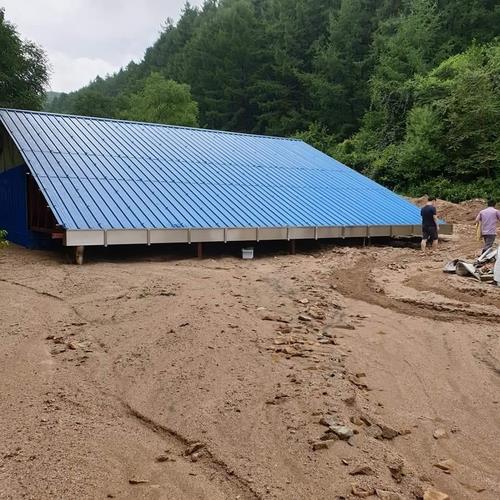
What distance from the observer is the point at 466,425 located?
454 centimetres

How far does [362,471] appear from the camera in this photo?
140 inches

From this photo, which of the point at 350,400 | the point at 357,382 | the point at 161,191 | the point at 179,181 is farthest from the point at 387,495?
the point at 179,181

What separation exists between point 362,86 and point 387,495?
4594 centimetres

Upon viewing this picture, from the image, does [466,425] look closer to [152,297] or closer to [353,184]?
[152,297]

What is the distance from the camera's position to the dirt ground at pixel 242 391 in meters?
3.47

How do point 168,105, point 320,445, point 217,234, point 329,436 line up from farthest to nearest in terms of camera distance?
point 168,105 → point 217,234 → point 329,436 → point 320,445

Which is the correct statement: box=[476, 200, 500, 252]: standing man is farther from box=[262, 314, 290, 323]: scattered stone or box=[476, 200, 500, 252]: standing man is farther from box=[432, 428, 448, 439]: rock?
box=[432, 428, 448, 439]: rock

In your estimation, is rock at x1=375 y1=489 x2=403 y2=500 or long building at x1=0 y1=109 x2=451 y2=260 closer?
rock at x1=375 y1=489 x2=403 y2=500

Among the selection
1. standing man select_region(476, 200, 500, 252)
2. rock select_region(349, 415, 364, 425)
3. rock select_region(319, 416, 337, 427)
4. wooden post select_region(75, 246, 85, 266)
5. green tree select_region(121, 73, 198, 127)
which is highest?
Answer: green tree select_region(121, 73, 198, 127)

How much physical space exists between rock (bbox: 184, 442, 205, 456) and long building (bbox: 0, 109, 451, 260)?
25.3 ft

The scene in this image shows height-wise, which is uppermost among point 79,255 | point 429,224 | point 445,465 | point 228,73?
point 228,73

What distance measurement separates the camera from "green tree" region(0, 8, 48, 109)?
3441cm

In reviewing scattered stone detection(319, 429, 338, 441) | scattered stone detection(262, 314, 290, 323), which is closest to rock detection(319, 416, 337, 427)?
scattered stone detection(319, 429, 338, 441)

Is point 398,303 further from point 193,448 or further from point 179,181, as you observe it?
point 179,181
